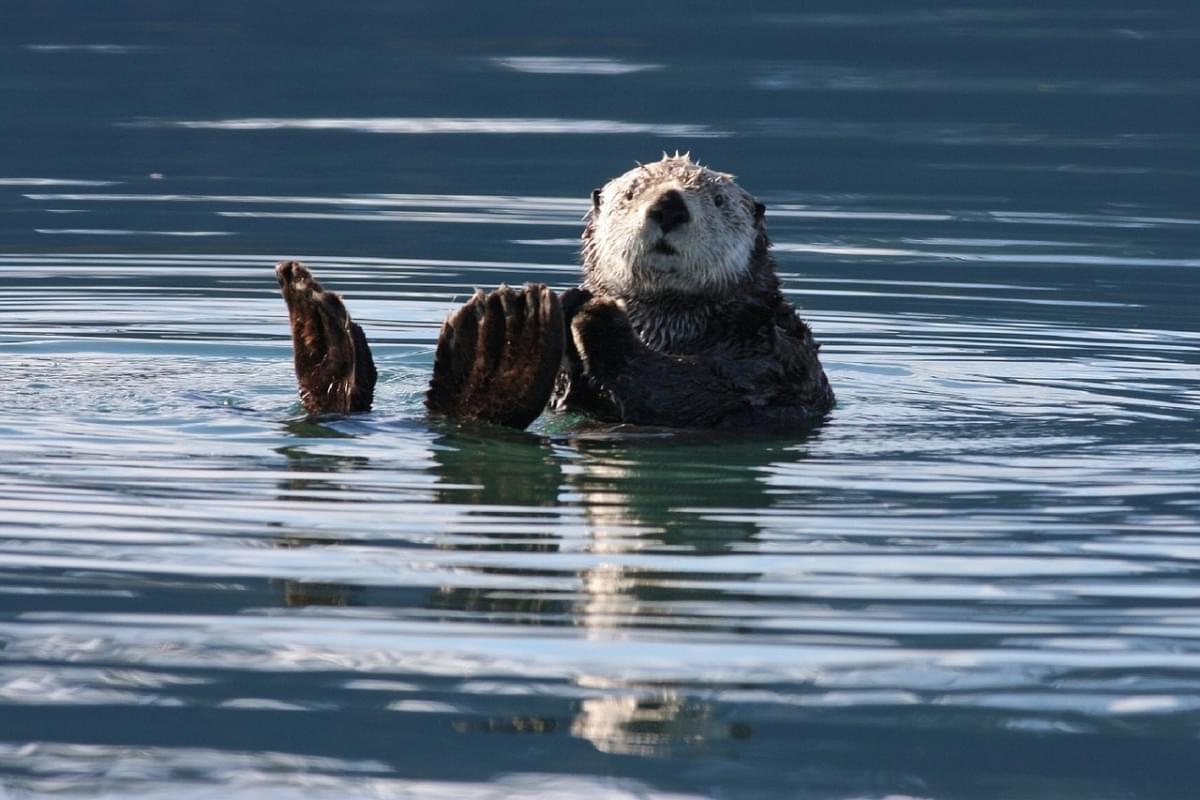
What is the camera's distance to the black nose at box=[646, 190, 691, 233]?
6195mm

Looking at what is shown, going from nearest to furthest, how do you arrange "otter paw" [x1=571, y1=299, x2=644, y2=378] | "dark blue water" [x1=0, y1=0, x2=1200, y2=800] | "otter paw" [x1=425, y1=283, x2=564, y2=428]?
"dark blue water" [x1=0, y1=0, x2=1200, y2=800] → "otter paw" [x1=425, y1=283, x2=564, y2=428] → "otter paw" [x1=571, y1=299, x2=644, y2=378]

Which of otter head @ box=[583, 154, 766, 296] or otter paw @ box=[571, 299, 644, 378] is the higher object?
otter head @ box=[583, 154, 766, 296]

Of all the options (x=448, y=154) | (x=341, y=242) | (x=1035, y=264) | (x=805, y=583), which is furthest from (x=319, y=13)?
(x=805, y=583)

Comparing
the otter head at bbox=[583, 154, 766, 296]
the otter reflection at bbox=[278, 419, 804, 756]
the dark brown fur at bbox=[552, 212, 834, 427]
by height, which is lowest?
the otter reflection at bbox=[278, 419, 804, 756]

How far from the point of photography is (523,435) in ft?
20.4

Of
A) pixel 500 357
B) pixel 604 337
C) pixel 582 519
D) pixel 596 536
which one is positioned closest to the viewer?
pixel 596 536

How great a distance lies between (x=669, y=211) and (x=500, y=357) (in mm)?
722

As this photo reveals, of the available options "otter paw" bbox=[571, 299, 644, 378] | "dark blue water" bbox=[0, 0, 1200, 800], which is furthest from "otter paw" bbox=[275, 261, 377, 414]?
"otter paw" bbox=[571, 299, 644, 378]

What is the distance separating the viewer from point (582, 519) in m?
5.29

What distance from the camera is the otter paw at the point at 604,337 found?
20.1ft

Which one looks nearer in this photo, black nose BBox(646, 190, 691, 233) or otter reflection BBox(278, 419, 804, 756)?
otter reflection BBox(278, 419, 804, 756)

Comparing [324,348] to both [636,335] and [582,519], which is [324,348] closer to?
[636,335]

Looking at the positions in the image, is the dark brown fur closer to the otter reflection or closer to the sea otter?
the sea otter

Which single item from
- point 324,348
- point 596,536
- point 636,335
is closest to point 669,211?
point 636,335
